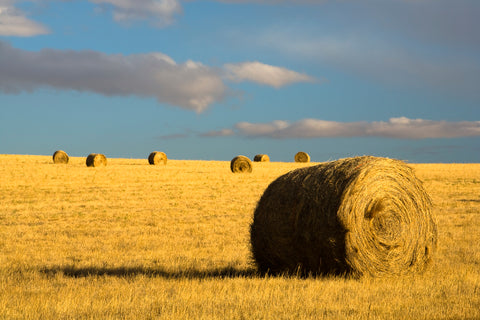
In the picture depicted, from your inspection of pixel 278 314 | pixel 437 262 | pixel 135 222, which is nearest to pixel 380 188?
pixel 437 262

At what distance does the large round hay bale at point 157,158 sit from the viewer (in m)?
49.7

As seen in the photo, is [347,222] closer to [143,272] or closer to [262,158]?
[143,272]

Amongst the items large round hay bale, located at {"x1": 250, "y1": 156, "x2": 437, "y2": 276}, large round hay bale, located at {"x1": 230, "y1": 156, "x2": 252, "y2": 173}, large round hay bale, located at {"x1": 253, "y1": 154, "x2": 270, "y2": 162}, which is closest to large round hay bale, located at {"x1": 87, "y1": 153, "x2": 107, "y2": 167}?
large round hay bale, located at {"x1": 230, "y1": 156, "x2": 252, "y2": 173}

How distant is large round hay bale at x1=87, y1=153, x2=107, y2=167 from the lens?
146ft

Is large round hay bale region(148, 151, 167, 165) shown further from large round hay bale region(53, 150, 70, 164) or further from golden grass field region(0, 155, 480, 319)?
golden grass field region(0, 155, 480, 319)

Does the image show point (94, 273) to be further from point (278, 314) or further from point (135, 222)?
point (135, 222)

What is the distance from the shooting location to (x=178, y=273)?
9812 mm

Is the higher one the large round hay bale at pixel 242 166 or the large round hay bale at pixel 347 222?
the large round hay bale at pixel 242 166

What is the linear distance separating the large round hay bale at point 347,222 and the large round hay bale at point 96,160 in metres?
Answer: 36.4

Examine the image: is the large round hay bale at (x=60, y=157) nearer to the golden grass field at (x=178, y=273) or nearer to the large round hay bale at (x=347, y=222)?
the golden grass field at (x=178, y=273)

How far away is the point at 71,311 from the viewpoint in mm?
6801

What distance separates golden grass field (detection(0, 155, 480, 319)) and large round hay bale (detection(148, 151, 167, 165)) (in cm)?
2658

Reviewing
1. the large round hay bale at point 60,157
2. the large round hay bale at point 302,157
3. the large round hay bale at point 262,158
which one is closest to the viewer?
the large round hay bale at point 60,157

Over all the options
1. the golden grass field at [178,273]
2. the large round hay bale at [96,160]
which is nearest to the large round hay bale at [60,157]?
the large round hay bale at [96,160]
